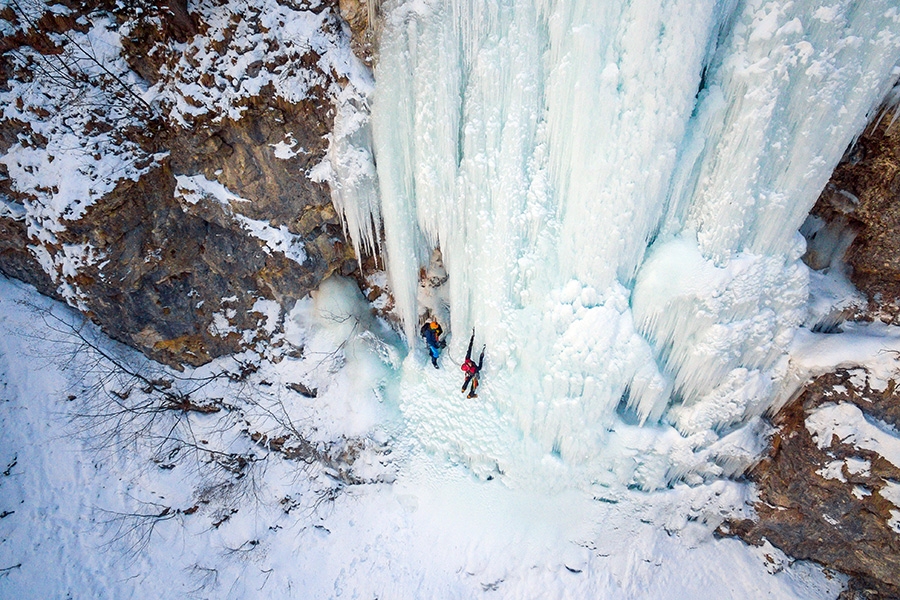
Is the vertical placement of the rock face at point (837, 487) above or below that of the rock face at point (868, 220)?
below

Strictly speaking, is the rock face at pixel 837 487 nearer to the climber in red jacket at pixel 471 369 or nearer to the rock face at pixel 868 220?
the rock face at pixel 868 220

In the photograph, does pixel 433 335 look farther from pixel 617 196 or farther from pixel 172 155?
pixel 172 155

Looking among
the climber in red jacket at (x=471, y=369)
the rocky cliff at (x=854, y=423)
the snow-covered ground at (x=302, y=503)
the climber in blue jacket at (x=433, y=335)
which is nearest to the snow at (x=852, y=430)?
the rocky cliff at (x=854, y=423)

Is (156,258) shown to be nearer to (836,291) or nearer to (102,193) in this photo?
(102,193)

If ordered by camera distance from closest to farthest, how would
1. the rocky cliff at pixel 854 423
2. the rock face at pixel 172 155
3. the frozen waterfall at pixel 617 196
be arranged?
the frozen waterfall at pixel 617 196
the rocky cliff at pixel 854 423
the rock face at pixel 172 155

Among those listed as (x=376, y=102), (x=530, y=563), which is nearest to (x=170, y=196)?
(x=376, y=102)

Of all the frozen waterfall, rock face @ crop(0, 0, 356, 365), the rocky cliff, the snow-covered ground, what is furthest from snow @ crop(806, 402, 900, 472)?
rock face @ crop(0, 0, 356, 365)
